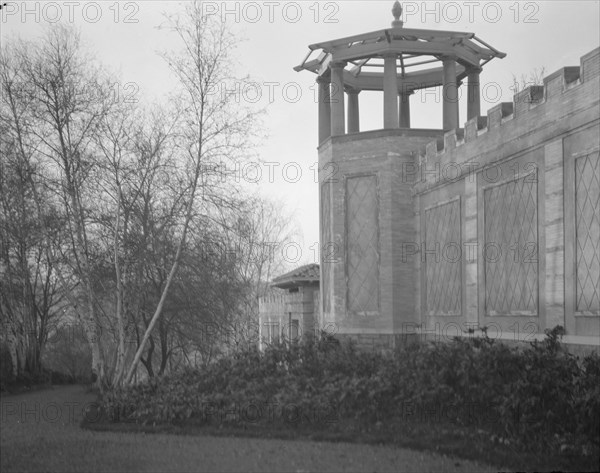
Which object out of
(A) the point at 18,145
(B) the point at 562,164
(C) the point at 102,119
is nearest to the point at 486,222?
(B) the point at 562,164

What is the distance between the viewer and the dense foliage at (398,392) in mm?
13469

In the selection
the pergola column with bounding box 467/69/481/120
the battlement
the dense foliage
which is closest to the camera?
the dense foliage

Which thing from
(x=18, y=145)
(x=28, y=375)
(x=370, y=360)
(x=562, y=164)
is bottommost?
(x=28, y=375)

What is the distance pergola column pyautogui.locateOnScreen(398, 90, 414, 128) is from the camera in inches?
1168

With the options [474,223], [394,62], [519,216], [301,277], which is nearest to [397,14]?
[394,62]

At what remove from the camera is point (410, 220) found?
24688 millimetres

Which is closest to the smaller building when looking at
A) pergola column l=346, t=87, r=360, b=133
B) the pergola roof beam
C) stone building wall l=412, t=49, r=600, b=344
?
pergola column l=346, t=87, r=360, b=133

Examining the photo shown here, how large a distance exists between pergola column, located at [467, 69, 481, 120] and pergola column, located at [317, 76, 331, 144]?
4.61 m

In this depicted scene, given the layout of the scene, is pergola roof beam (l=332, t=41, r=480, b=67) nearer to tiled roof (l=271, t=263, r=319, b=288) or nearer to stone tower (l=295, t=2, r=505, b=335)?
stone tower (l=295, t=2, r=505, b=335)

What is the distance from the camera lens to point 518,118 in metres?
18.5

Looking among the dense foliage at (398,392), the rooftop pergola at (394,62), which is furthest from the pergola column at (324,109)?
the dense foliage at (398,392)

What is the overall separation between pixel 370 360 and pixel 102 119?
1050 centimetres

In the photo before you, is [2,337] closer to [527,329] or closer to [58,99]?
[58,99]

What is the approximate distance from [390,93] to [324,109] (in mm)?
3178
